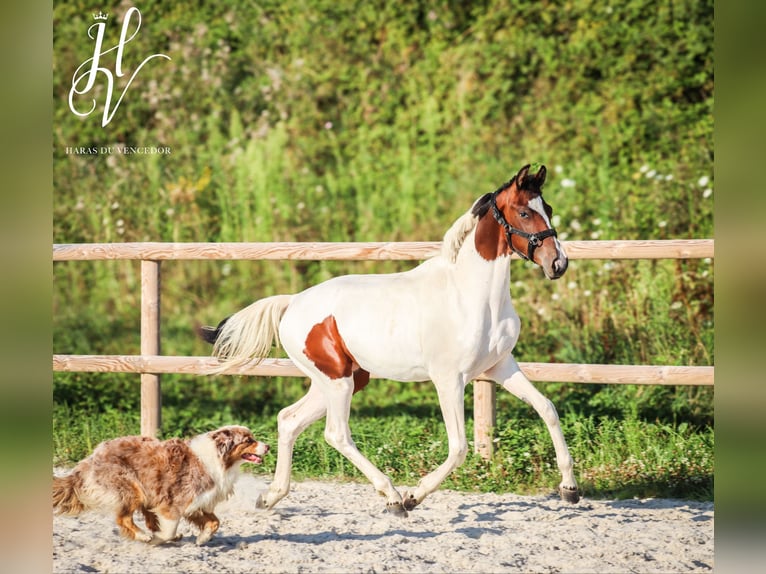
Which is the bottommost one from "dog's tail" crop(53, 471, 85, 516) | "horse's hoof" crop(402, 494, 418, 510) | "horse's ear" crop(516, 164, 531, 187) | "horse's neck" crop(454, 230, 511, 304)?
"horse's hoof" crop(402, 494, 418, 510)

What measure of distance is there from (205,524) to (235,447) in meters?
0.41

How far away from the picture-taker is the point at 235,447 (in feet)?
12.0

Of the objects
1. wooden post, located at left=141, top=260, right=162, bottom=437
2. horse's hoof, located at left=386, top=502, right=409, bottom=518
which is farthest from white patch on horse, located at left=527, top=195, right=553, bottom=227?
wooden post, located at left=141, top=260, right=162, bottom=437

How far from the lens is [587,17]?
7719 millimetres

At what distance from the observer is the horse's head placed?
349cm

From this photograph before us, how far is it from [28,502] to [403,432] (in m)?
3.16

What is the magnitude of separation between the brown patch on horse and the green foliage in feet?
7.22

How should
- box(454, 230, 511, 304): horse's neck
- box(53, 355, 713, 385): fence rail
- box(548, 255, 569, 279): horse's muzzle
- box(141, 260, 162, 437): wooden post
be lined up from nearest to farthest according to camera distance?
box(548, 255, 569, 279): horse's muzzle, box(454, 230, 511, 304): horse's neck, box(53, 355, 713, 385): fence rail, box(141, 260, 162, 437): wooden post

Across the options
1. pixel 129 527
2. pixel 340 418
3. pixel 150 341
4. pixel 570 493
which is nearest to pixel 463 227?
pixel 340 418

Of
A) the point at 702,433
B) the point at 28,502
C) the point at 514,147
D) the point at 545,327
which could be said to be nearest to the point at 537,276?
the point at 545,327

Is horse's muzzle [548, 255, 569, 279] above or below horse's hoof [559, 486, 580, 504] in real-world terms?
above

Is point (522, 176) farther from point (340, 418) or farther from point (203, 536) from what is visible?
point (203, 536)

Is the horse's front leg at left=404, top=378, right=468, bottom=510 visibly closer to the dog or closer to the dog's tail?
the dog

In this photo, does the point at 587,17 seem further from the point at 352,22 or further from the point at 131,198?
the point at 131,198
